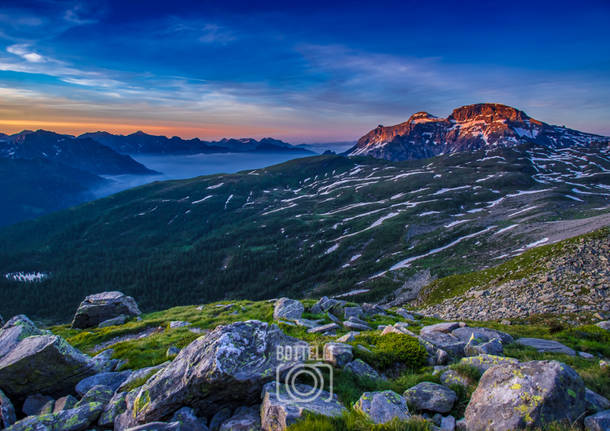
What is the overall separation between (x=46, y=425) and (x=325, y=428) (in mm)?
8087

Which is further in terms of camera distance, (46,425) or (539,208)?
(539,208)

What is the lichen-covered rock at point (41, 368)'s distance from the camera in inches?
427

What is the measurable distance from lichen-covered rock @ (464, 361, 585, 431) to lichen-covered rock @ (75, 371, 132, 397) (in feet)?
40.5

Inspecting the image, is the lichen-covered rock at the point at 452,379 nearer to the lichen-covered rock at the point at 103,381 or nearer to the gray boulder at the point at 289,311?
the lichen-covered rock at the point at 103,381

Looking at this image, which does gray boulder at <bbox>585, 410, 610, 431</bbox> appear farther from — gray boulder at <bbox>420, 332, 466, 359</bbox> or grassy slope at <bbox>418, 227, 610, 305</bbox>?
grassy slope at <bbox>418, 227, 610, 305</bbox>

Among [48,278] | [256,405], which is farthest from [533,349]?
[48,278]

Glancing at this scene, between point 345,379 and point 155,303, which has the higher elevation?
point 345,379

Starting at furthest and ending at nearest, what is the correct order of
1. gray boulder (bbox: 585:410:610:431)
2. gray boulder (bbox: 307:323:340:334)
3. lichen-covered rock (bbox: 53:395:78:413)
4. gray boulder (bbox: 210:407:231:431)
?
gray boulder (bbox: 307:323:340:334) → lichen-covered rock (bbox: 53:395:78:413) → gray boulder (bbox: 210:407:231:431) → gray boulder (bbox: 585:410:610:431)

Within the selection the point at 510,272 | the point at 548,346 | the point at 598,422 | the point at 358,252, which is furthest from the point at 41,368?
the point at 358,252

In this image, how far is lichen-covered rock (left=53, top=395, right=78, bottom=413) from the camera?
10164 mm

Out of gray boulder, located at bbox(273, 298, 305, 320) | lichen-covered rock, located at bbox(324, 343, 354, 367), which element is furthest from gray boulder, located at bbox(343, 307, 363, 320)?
lichen-covered rock, located at bbox(324, 343, 354, 367)

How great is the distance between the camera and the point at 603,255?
3366cm

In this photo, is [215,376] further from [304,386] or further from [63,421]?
[63,421]

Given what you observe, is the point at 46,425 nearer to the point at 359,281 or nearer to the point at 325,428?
the point at 325,428
